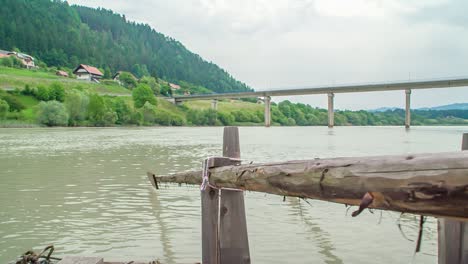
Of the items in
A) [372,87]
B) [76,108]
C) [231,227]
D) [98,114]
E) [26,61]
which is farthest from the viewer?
[26,61]

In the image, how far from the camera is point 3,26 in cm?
19100

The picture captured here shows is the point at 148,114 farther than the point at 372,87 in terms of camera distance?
Yes

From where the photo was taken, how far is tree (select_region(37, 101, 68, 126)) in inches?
3558

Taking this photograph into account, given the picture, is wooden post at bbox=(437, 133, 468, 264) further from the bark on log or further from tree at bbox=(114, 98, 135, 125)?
tree at bbox=(114, 98, 135, 125)

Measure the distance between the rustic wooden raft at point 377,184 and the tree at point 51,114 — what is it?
94257mm

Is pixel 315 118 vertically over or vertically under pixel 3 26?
under

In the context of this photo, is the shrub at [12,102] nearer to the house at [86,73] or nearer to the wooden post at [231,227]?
the house at [86,73]

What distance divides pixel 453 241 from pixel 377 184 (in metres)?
1.67

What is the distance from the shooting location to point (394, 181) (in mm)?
2250

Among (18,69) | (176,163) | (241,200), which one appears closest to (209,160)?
(241,200)

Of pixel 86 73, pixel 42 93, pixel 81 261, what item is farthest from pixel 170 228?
pixel 86 73

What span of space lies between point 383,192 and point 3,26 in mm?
221164

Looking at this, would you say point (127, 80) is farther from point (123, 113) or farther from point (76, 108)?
point (76, 108)

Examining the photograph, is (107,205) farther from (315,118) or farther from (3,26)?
(3,26)
